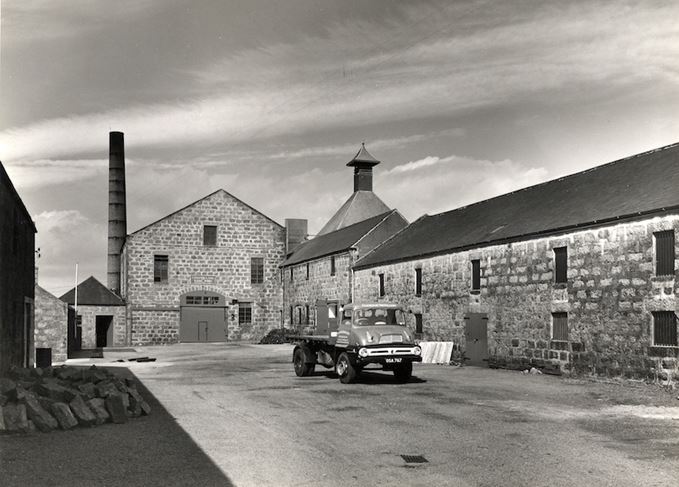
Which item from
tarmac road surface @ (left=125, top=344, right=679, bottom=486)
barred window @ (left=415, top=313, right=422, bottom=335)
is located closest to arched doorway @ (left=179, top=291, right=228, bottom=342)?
barred window @ (left=415, top=313, right=422, bottom=335)

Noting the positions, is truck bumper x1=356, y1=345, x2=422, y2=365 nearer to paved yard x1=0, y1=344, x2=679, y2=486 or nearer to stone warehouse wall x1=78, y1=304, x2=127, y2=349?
paved yard x1=0, y1=344, x2=679, y2=486

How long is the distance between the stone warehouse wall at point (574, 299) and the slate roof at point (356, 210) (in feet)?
88.1

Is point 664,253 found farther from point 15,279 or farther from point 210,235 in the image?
point 210,235

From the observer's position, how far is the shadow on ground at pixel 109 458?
771 centimetres

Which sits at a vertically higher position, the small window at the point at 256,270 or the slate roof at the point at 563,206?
the slate roof at the point at 563,206

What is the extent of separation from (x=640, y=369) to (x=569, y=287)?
3.64m

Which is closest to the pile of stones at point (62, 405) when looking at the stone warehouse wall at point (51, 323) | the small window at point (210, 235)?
the stone warehouse wall at point (51, 323)

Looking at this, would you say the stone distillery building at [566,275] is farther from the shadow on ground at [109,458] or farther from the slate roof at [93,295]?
the slate roof at [93,295]

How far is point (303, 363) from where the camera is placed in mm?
20344

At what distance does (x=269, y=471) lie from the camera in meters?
8.07

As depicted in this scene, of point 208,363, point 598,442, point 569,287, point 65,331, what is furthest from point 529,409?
point 65,331

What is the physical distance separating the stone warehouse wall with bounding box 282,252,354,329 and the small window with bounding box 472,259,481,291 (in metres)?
11.8

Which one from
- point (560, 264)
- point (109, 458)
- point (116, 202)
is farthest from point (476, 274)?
point (116, 202)

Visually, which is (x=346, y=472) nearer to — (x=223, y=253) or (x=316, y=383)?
(x=316, y=383)
